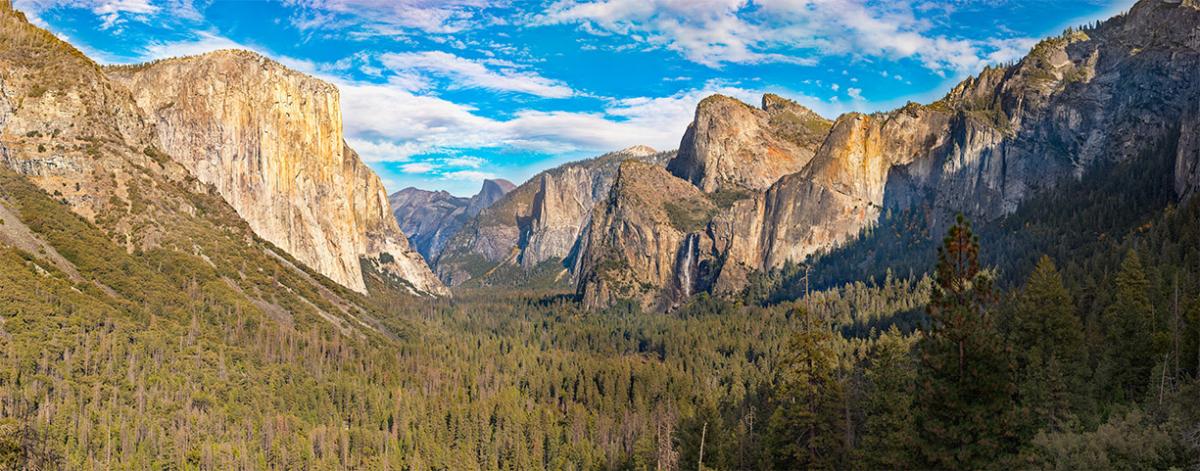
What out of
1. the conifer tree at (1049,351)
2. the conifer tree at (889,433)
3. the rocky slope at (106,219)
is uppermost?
the rocky slope at (106,219)

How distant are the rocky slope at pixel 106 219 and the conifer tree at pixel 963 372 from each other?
330 ft

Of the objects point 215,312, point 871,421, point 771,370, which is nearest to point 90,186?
point 215,312

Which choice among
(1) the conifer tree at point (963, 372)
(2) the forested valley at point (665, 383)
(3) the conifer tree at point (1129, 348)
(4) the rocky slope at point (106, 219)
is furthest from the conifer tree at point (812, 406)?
(4) the rocky slope at point (106, 219)

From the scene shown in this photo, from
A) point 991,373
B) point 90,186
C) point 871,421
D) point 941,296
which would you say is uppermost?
point 90,186

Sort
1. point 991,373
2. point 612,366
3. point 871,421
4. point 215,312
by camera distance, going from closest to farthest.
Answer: point 991,373 → point 871,421 → point 215,312 → point 612,366

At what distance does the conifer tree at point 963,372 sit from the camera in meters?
36.2

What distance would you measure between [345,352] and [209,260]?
30.1m

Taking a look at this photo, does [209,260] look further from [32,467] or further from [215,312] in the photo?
[32,467]

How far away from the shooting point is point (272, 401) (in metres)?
112

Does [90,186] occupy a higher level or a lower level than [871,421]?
higher

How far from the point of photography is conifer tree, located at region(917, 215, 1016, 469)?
36188 millimetres

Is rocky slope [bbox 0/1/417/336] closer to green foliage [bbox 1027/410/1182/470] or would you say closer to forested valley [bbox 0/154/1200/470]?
forested valley [bbox 0/154/1200/470]

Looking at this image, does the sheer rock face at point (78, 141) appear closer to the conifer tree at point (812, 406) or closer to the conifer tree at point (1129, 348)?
the conifer tree at point (812, 406)

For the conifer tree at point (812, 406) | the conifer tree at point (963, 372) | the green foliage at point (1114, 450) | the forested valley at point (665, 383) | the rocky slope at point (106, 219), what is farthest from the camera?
the rocky slope at point (106, 219)
